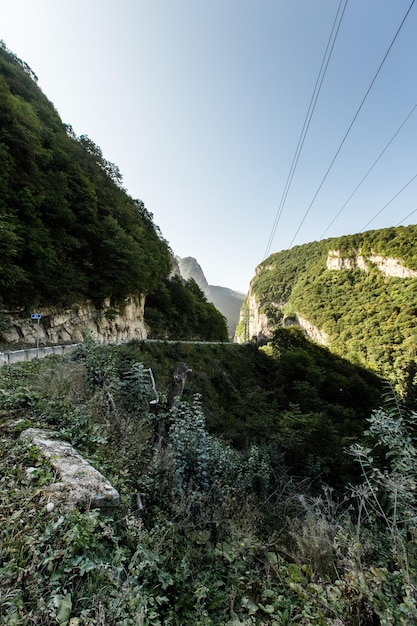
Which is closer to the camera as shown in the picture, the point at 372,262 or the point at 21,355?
the point at 21,355

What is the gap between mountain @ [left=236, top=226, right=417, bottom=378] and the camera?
50.3 meters

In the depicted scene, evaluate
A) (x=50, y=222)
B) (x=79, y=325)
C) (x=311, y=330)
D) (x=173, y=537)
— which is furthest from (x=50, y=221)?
(x=311, y=330)

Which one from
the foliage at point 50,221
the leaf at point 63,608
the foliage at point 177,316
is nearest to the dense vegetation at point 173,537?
the leaf at point 63,608

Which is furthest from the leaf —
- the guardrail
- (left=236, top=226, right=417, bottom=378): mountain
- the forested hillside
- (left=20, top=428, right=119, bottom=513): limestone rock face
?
(left=236, top=226, right=417, bottom=378): mountain

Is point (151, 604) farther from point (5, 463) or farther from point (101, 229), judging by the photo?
point (101, 229)

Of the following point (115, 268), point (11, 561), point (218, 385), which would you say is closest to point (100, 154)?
point (115, 268)

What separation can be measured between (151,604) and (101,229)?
20573 mm

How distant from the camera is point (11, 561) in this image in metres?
1.65

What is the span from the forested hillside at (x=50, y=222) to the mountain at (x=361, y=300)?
3063 cm

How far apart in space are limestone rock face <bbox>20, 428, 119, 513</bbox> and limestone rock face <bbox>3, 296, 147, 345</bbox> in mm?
6726

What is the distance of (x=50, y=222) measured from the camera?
52.3ft

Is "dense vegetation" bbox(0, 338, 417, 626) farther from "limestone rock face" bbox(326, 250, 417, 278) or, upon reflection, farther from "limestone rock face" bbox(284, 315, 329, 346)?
"limestone rock face" bbox(326, 250, 417, 278)

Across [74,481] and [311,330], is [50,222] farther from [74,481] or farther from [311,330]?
[311,330]

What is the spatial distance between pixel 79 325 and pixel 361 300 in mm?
73484
